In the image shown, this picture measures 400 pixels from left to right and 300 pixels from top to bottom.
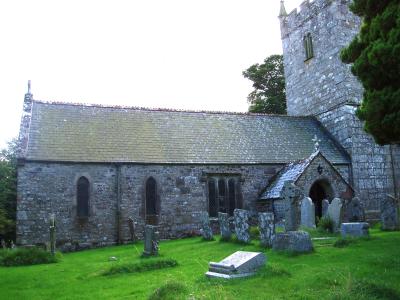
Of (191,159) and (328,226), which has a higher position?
(191,159)

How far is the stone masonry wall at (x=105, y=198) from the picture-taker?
17797 mm

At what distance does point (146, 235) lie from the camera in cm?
1346

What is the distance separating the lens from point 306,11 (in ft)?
90.5

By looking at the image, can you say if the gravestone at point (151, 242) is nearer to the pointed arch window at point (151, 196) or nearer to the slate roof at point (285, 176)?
the pointed arch window at point (151, 196)

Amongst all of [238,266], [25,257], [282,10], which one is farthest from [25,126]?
[282,10]

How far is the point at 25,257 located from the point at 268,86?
3124 cm

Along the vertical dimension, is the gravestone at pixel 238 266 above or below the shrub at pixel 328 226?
below

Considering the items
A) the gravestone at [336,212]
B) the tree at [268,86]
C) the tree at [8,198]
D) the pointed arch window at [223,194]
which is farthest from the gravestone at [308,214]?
the tree at [268,86]

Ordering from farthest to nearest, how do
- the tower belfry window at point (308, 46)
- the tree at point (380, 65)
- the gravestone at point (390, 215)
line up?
1. the tower belfry window at point (308, 46)
2. the gravestone at point (390, 215)
3. the tree at point (380, 65)

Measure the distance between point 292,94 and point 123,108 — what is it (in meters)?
12.1

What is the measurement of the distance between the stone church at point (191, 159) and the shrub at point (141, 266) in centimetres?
792

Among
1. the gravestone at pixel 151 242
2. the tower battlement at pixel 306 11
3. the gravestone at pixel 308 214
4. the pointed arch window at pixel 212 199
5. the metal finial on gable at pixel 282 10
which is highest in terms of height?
the metal finial on gable at pixel 282 10

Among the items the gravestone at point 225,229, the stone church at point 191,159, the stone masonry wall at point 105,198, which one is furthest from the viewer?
the stone church at point 191,159

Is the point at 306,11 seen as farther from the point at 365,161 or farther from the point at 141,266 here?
the point at 141,266
